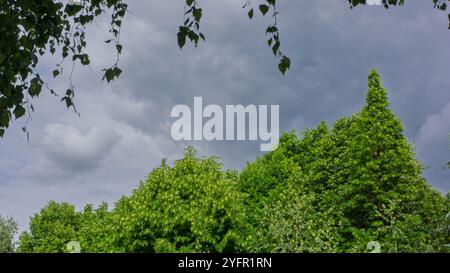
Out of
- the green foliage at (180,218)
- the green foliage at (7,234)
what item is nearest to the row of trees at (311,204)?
the green foliage at (180,218)

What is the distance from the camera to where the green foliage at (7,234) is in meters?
61.4

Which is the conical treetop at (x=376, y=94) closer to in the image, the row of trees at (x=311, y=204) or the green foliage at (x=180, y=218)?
the row of trees at (x=311, y=204)

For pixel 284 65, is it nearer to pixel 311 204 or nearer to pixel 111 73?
pixel 111 73

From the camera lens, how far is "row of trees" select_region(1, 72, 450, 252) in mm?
32469

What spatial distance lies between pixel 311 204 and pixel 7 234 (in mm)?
38792

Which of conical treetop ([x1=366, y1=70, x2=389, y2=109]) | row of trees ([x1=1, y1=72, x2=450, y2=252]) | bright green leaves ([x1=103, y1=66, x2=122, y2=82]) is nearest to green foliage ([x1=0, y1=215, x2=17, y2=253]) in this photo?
row of trees ([x1=1, y1=72, x2=450, y2=252])

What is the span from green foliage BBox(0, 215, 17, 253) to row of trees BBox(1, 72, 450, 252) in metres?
20.1

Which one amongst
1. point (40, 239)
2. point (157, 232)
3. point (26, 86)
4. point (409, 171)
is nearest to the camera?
point (26, 86)

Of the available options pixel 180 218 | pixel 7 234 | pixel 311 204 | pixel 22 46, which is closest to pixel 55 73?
pixel 22 46

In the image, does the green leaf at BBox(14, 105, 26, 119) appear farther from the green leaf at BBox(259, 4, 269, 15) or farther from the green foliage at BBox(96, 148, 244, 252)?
the green foliage at BBox(96, 148, 244, 252)

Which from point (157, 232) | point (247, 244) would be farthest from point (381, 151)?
point (157, 232)

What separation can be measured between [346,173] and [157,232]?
14423 mm

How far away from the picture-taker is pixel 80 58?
7551 mm
